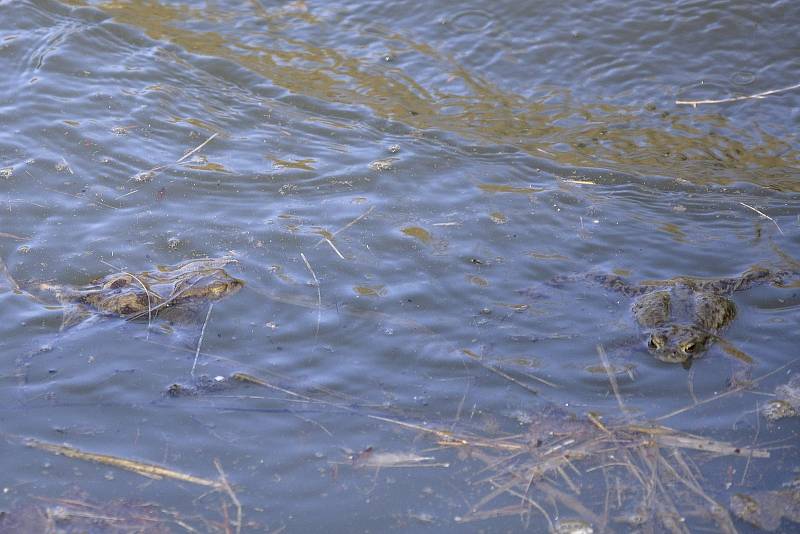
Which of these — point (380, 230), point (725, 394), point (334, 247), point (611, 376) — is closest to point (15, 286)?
point (334, 247)

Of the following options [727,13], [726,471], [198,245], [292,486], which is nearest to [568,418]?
[726,471]

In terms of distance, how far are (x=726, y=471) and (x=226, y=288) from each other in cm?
238

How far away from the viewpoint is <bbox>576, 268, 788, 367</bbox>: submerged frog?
13.3 ft

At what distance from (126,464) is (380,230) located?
1.93 meters

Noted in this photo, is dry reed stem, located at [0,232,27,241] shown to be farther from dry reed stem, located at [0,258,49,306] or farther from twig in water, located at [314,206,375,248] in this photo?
twig in water, located at [314,206,375,248]

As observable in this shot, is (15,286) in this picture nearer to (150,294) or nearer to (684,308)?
(150,294)

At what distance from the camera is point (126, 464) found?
3445 mm

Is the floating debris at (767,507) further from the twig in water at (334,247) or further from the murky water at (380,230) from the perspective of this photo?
the twig in water at (334,247)

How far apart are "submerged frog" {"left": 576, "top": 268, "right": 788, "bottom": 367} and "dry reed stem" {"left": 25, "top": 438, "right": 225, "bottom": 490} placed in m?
2.06

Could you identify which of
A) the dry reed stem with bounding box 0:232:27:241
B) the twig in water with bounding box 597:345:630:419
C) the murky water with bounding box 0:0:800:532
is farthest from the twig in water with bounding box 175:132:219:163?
the twig in water with bounding box 597:345:630:419

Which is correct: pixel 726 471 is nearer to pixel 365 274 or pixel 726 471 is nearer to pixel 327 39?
pixel 365 274

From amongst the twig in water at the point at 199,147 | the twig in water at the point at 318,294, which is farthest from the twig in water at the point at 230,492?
the twig in water at the point at 199,147

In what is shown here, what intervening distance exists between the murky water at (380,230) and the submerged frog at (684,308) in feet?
0.23

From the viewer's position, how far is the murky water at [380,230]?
352 centimetres
